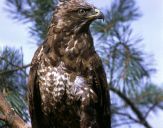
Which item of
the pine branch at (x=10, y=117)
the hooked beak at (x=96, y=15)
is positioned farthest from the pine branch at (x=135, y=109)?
the pine branch at (x=10, y=117)

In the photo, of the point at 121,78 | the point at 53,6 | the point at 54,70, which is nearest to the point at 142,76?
the point at 121,78

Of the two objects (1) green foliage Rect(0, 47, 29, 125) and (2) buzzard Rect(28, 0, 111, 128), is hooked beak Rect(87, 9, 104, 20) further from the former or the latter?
(1) green foliage Rect(0, 47, 29, 125)

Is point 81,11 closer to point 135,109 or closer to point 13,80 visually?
point 13,80

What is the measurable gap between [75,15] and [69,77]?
37 centimetres

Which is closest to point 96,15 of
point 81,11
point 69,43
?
point 81,11

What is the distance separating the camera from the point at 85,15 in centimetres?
488

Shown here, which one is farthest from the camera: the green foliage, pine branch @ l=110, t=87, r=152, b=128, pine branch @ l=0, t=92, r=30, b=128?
pine branch @ l=110, t=87, r=152, b=128

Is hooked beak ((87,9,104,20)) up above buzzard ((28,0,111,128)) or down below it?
above

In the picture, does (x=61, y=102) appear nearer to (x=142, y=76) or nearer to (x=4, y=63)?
(x=4, y=63)

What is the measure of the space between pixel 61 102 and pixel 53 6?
0.94 m

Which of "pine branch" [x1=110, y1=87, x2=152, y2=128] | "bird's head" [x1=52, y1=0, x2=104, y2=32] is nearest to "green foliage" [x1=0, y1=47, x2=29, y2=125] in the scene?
"bird's head" [x1=52, y1=0, x2=104, y2=32]

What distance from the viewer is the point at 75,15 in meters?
4.89

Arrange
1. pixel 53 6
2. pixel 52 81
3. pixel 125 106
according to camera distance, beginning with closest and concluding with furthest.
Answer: pixel 52 81 < pixel 53 6 < pixel 125 106

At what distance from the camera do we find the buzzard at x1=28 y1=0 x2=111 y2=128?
480 centimetres
